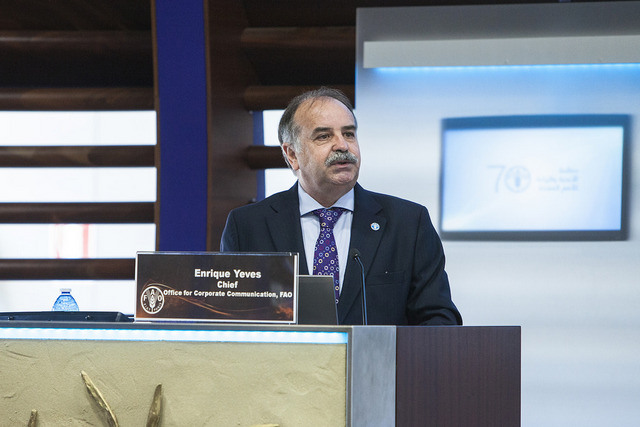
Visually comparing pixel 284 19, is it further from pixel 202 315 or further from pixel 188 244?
pixel 202 315

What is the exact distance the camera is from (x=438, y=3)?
403cm

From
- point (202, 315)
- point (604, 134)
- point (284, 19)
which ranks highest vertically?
point (284, 19)

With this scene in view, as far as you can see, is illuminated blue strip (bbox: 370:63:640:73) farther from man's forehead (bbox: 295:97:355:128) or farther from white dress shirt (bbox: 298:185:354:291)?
white dress shirt (bbox: 298:185:354:291)

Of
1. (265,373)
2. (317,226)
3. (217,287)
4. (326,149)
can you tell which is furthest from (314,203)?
(265,373)

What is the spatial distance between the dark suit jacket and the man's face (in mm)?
92

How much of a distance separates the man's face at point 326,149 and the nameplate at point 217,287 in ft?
2.93

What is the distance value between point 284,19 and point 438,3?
0.84 m

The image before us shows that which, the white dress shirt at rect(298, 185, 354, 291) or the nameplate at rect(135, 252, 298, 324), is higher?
the white dress shirt at rect(298, 185, 354, 291)

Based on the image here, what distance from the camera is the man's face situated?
2287 mm

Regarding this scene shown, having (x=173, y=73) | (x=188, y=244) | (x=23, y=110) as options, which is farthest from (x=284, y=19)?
(x=23, y=110)

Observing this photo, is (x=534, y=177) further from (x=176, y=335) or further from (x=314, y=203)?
(x=176, y=335)

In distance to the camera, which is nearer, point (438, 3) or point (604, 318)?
point (604, 318)

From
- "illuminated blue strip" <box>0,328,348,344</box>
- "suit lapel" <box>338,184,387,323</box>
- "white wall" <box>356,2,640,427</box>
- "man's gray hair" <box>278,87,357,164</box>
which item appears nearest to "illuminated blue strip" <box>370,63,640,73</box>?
"white wall" <box>356,2,640,427</box>

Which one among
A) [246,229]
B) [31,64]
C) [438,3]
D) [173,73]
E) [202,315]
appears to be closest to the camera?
[202,315]
